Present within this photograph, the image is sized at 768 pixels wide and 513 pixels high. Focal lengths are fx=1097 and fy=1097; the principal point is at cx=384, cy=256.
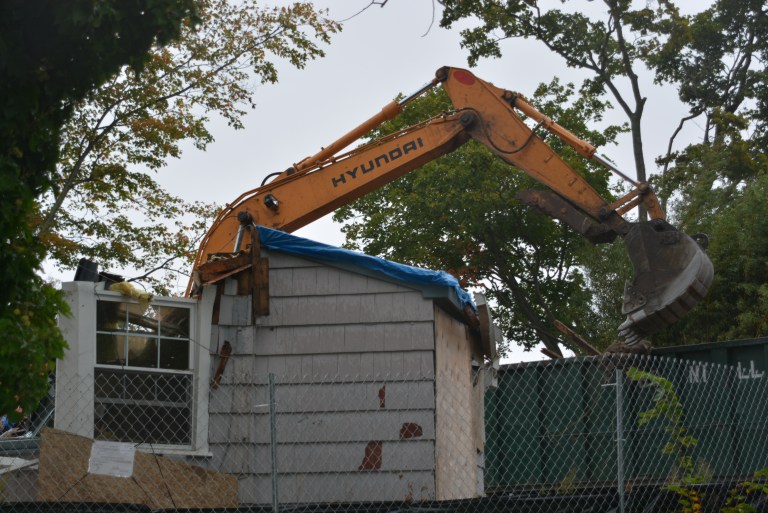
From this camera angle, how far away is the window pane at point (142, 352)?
9586 millimetres

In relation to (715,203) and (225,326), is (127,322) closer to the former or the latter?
(225,326)

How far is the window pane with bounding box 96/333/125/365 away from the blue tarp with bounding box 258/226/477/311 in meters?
1.59

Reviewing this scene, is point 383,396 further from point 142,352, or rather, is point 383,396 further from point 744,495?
point 744,495

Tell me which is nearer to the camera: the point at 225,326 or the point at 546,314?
the point at 225,326

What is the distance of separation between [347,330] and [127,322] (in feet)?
6.47

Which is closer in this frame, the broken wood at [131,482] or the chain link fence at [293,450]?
the chain link fence at [293,450]

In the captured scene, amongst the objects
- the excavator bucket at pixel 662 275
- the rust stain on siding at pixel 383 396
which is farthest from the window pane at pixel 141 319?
the excavator bucket at pixel 662 275

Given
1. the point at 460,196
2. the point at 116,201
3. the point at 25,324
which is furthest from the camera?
the point at 460,196

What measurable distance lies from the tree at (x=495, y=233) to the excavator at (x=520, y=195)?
47.3 ft

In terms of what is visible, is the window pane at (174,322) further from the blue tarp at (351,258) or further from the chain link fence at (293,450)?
the blue tarp at (351,258)

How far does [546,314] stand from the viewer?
29.5m

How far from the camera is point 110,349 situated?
31.2 feet

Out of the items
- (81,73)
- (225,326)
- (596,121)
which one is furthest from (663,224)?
(596,121)

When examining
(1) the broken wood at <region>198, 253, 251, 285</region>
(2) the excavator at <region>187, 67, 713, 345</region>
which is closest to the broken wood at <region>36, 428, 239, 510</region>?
(1) the broken wood at <region>198, 253, 251, 285</region>
